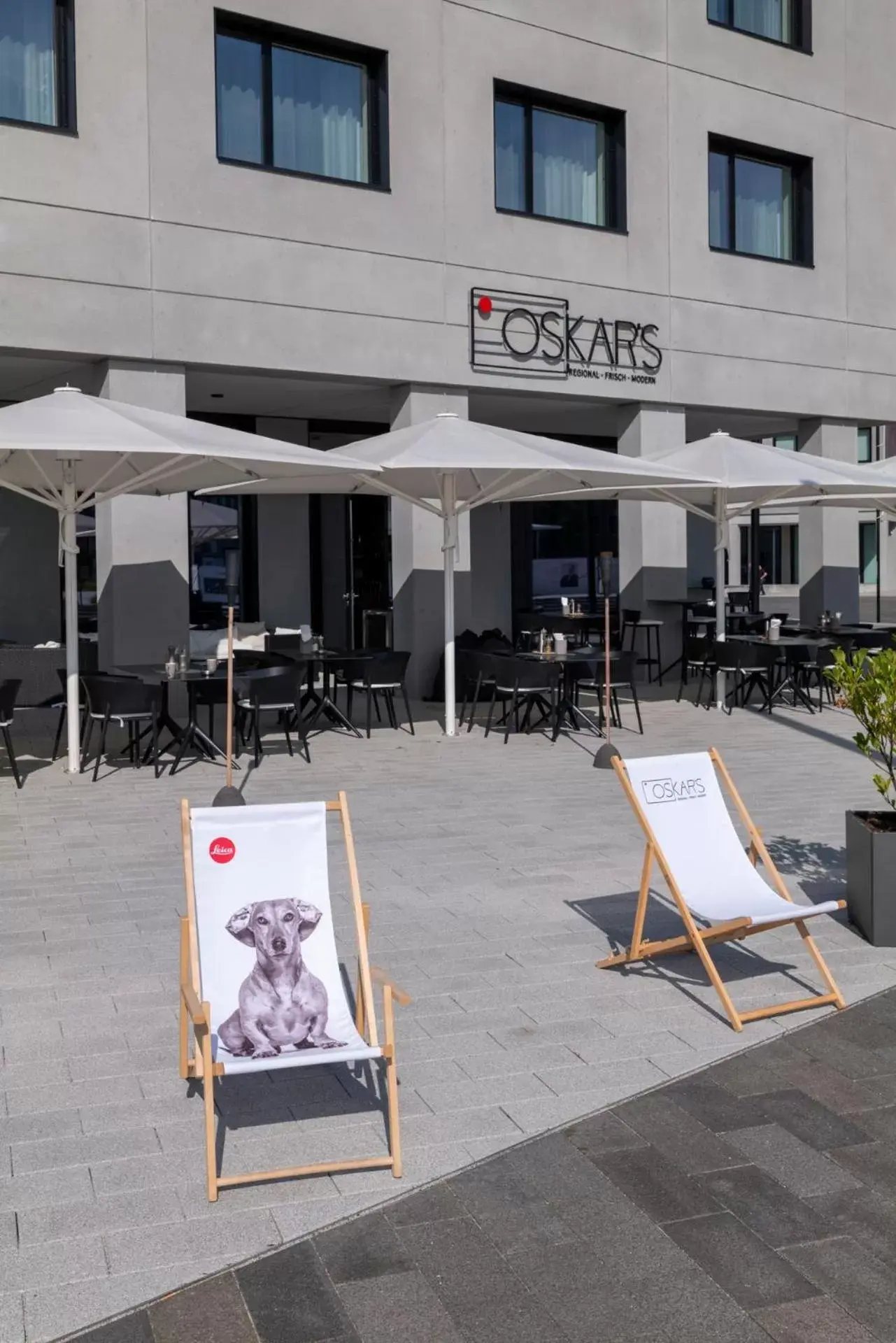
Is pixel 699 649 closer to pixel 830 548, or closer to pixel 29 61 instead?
pixel 830 548

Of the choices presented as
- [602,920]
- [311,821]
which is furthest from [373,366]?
[311,821]

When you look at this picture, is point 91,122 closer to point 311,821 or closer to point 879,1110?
point 311,821

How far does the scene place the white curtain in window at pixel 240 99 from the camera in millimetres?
14148

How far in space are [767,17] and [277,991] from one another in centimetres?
1784

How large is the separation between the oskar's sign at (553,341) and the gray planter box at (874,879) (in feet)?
34.4

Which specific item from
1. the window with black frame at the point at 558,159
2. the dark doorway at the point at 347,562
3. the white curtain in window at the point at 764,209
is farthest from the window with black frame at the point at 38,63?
the white curtain in window at the point at 764,209

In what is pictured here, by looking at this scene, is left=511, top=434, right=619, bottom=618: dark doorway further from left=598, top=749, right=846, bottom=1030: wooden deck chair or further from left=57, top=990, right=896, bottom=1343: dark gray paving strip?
left=57, top=990, right=896, bottom=1343: dark gray paving strip

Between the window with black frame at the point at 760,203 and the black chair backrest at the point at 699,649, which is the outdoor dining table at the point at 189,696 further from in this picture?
the window with black frame at the point at 760,203

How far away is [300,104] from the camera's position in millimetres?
14727

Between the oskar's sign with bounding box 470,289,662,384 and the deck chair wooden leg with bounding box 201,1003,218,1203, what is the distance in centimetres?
1264

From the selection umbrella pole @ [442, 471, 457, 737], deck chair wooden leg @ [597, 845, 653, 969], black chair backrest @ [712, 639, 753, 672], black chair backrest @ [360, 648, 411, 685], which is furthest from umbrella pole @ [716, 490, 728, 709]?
deck chair wooden leg @ [597, 845, 653, 969]

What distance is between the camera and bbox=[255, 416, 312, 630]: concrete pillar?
18875mm

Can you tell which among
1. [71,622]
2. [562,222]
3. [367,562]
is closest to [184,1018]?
[71,622]

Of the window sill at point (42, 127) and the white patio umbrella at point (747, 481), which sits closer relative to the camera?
the window sill at point (42, 127)
